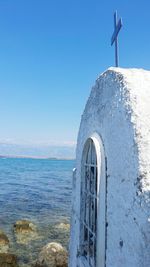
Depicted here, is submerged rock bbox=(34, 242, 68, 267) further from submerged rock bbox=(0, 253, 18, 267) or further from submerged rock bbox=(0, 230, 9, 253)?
submerged rock bbox=(0, 230, 9, 253)

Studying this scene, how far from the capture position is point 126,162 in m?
4.05

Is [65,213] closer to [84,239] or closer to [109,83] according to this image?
[84,239]

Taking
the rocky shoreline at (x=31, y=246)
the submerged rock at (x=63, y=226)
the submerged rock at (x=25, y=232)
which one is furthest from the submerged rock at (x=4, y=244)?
the submerged rock at (x=63, y=226)

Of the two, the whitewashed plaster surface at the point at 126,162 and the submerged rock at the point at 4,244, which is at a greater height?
the whitewashed plaster surface at the point at 126,162

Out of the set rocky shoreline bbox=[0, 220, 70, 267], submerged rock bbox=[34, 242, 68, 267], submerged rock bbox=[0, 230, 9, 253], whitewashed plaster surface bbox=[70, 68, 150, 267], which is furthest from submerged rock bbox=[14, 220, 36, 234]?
whitewashed plaster surface bbox=[70, 68, 150, 267]

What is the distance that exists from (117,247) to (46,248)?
33.8 ft

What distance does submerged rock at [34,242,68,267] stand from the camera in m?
13.1

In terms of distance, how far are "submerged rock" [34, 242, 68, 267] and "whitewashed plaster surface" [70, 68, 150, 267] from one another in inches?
360

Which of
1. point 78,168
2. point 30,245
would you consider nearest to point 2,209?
point 30,245

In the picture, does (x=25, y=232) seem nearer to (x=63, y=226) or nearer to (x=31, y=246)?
(x=63, y=226)

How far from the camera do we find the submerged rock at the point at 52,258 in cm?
1310

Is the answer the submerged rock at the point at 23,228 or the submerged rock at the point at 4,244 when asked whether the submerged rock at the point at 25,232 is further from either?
the submerged rock at the point at 4,244

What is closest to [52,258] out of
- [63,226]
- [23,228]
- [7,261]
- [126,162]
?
[7,261]

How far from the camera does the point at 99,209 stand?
4.96 m
